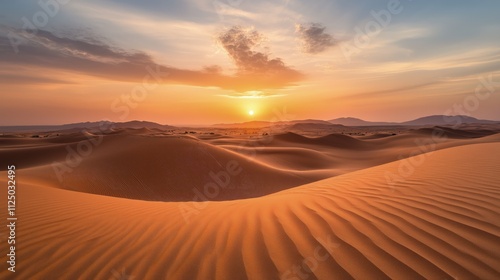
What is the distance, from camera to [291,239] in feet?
9.53

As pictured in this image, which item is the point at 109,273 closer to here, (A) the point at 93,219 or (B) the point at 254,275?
(B) the point at 254,275

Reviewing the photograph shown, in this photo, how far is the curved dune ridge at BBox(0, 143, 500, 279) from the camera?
235cm

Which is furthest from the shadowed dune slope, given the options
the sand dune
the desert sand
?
the desert sand

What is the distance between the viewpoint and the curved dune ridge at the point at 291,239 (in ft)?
7.70

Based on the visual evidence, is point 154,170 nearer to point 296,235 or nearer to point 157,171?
point 157,171

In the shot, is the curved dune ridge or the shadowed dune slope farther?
the shadowed dune slope

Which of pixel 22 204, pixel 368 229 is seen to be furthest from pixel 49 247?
pixel 368 229

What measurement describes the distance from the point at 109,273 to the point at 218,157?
1443 centimetres

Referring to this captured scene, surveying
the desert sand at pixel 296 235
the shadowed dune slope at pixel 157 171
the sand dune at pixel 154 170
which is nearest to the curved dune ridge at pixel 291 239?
the desert sand at pixel 296 235

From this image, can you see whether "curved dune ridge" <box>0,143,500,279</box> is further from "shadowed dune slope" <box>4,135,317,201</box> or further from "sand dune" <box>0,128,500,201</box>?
"shadowed dune slope" <box>4,135,317,201</box>

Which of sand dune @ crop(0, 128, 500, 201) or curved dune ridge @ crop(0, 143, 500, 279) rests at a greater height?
curved dune ridge @ crop(0, 143, 500, 279)

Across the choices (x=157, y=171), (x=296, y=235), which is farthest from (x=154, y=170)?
(x=296, y=235)

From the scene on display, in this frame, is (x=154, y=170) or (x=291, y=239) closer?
(x=291, y=239)

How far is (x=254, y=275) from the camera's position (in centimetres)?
234
